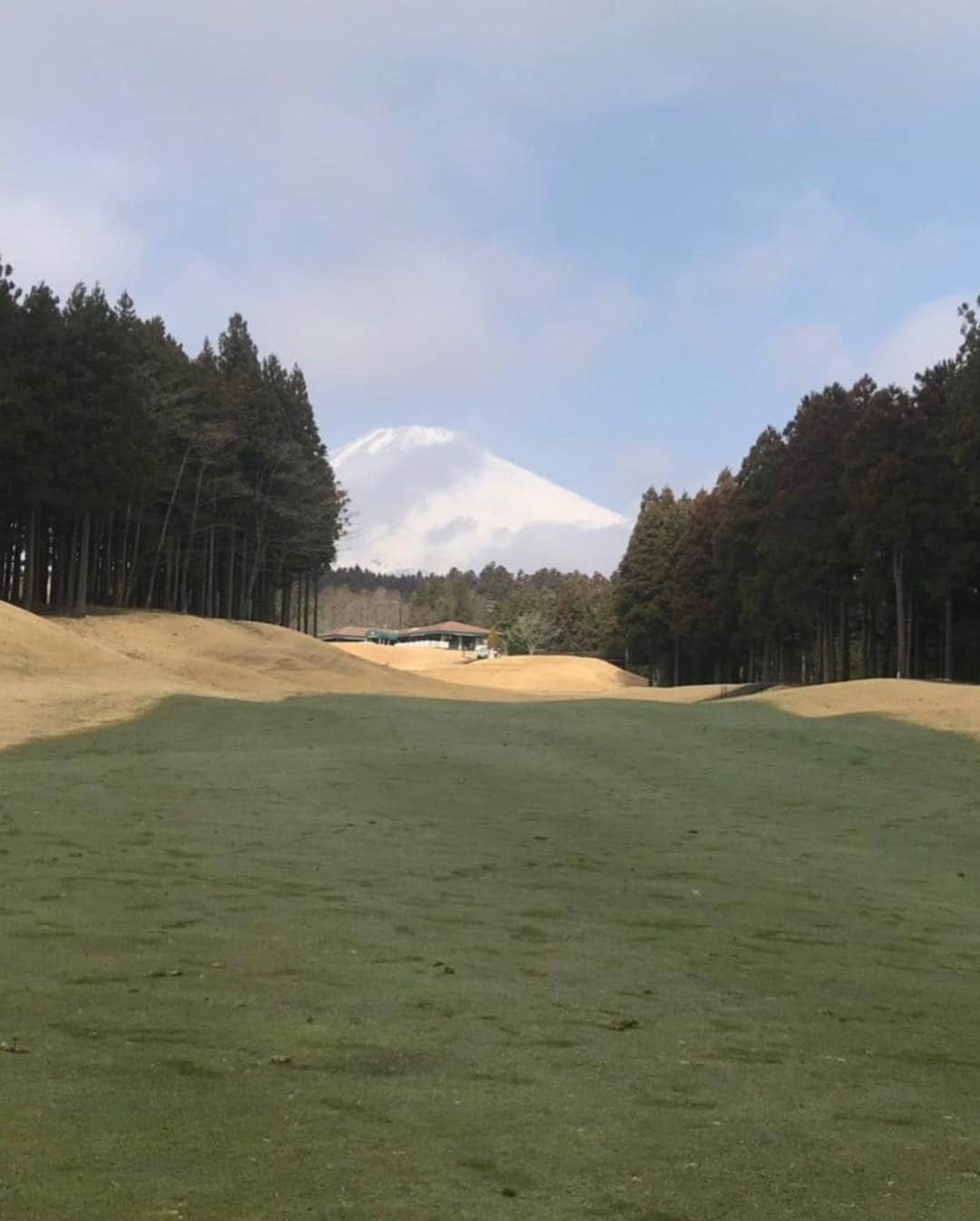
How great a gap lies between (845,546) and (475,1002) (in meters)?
46.0

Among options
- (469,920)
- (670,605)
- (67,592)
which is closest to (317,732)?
(469,920)

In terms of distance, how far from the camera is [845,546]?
49.4 m

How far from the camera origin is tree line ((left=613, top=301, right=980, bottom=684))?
44.5 m

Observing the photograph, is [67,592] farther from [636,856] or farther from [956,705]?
[636,856]

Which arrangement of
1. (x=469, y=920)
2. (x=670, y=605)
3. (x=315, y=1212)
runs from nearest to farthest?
(x=315, y=1212) → (x=469, y=920) → (x=670, y=605)

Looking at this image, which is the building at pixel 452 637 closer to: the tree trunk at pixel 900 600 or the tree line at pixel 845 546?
the tree line at pixel 845 546

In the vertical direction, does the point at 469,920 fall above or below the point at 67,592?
below

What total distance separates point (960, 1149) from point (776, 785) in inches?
490

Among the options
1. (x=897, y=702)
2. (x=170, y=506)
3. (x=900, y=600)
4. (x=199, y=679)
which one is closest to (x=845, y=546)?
(x=900, y=600)

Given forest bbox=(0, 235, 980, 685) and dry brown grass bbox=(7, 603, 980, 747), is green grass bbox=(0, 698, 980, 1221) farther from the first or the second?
forest bbox=(0, 235, 980, 685)

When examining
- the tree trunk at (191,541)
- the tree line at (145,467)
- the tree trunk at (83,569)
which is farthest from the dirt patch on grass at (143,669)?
the tree trunk at (191,541)

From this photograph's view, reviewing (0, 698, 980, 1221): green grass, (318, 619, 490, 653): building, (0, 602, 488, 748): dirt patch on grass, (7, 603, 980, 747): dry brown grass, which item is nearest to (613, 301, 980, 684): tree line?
(7, 603, 980, 747): dry brown grass

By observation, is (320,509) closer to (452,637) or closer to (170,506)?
(170,506)

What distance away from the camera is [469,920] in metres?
8.34
